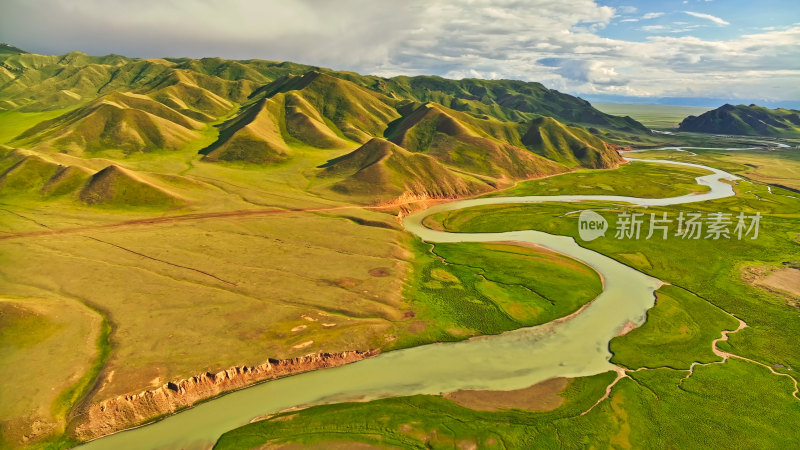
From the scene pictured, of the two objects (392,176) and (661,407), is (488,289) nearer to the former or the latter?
(661,407)

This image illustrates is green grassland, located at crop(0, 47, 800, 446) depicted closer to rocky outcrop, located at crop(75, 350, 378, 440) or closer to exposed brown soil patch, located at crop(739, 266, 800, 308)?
rocky outcrop, located at crop(75, 350, 378, 440)

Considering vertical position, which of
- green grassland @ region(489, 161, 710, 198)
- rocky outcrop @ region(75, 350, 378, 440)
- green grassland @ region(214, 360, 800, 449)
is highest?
green grassland @ region(489, 161, 710, 198)

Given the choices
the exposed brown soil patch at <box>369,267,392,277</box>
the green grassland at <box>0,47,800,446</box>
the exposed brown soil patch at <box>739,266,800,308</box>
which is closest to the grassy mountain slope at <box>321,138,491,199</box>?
the green grassland at <box>0,47,800,446</box>

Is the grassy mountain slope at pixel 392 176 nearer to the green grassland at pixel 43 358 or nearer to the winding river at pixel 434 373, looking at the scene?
the winding river at pixel 434 373

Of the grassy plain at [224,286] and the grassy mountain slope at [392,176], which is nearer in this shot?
the grassy plain at [224,286]

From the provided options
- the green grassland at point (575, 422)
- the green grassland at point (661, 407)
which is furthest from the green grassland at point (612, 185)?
the green grassland at point (575, 422)

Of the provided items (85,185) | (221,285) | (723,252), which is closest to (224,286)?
(221,285)
